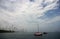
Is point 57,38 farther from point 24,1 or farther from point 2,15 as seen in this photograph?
point 2,15

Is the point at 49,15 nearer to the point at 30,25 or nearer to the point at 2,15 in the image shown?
the point at 30,25

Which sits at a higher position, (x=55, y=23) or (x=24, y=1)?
(x=24, y=1)

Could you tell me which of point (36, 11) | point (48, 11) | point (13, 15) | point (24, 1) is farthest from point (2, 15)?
point (48, 11)

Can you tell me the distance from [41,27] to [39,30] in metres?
0.06

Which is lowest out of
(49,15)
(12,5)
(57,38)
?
(57,38)

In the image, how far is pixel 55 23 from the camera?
2.03 m

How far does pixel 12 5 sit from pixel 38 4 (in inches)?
17.8

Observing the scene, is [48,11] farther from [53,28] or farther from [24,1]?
[24,1]

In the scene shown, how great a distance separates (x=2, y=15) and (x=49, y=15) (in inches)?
31.9

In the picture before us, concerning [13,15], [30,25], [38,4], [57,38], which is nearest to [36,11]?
[38,4]

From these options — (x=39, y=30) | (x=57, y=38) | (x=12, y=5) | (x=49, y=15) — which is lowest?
(x=57, y=38)

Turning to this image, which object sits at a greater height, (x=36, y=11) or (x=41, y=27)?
(x=36, y=11)

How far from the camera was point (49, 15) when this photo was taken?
2.04 m

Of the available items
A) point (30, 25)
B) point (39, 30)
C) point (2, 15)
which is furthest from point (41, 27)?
point (2, 15)
